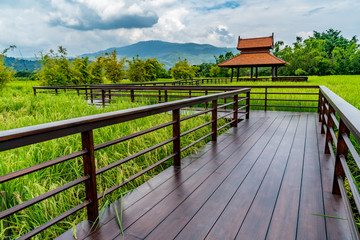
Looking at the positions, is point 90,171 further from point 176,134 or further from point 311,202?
point 311,202

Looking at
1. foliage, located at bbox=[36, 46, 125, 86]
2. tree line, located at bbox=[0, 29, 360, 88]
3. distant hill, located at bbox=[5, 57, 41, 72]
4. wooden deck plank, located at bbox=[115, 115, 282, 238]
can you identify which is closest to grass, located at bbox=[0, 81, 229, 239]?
wooden deck plank, located at bbox=[115, 115, 282, 238]

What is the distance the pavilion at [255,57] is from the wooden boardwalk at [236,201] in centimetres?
1959

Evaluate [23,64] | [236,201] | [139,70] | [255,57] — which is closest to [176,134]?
[236,201]

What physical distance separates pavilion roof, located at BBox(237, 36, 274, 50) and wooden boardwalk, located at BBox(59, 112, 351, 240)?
77.0 feet

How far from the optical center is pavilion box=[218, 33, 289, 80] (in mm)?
21734

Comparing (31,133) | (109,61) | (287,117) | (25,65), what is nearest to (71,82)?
(109,61)

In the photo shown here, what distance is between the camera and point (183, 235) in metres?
1.65

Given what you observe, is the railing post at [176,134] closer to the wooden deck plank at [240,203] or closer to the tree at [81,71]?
the wooden deck plank at [240,203]

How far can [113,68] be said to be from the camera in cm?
2184

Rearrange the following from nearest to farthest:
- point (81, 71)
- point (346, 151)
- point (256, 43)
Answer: point (346, 151) → point (81, 71) → point (256, 43)

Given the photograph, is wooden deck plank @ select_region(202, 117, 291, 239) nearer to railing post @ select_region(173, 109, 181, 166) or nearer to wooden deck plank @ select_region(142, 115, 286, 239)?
wooden deck plank @ select_region(142, 115, 286, 239)

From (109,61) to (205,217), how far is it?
21904mm

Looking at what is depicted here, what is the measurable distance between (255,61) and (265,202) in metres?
21.9

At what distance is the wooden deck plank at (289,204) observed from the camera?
1.68m
